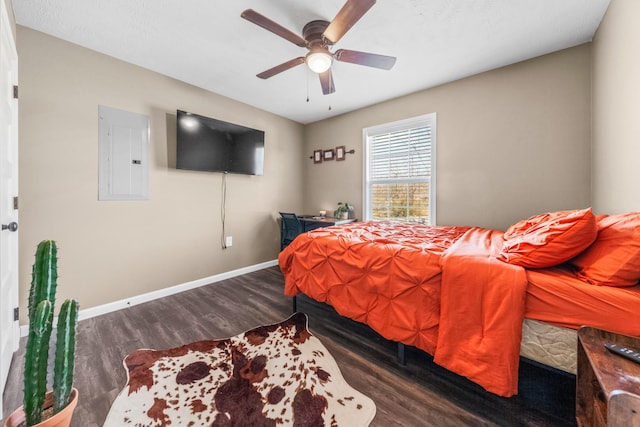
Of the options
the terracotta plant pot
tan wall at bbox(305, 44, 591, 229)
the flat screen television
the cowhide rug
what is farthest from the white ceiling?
the cowhide rug

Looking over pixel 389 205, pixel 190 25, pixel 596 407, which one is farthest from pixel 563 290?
pixel 190 25

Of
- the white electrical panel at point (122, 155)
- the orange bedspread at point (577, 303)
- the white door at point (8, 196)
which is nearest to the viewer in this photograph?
the orange bedspread at point (577, 303)

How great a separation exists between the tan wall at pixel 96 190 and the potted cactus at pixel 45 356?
1.67 m

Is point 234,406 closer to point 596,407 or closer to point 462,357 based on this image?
point 462,357

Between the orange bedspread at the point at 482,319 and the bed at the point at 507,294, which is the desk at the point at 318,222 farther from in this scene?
the orange bedspread at the point at 482,319

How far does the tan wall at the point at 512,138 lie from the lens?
2301mm

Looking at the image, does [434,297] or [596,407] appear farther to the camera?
[434,297]

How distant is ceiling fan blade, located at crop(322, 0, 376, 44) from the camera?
1424mm

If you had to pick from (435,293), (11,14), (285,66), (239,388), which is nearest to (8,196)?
(11,14)

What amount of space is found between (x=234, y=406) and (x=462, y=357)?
50.2 inches

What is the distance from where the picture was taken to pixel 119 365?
5.36 ft

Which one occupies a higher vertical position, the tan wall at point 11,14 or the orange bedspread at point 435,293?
the tan wall at point 11,14

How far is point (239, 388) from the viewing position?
55.8 inches

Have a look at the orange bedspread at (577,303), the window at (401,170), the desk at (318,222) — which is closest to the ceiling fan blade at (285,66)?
the window at (401,170)
